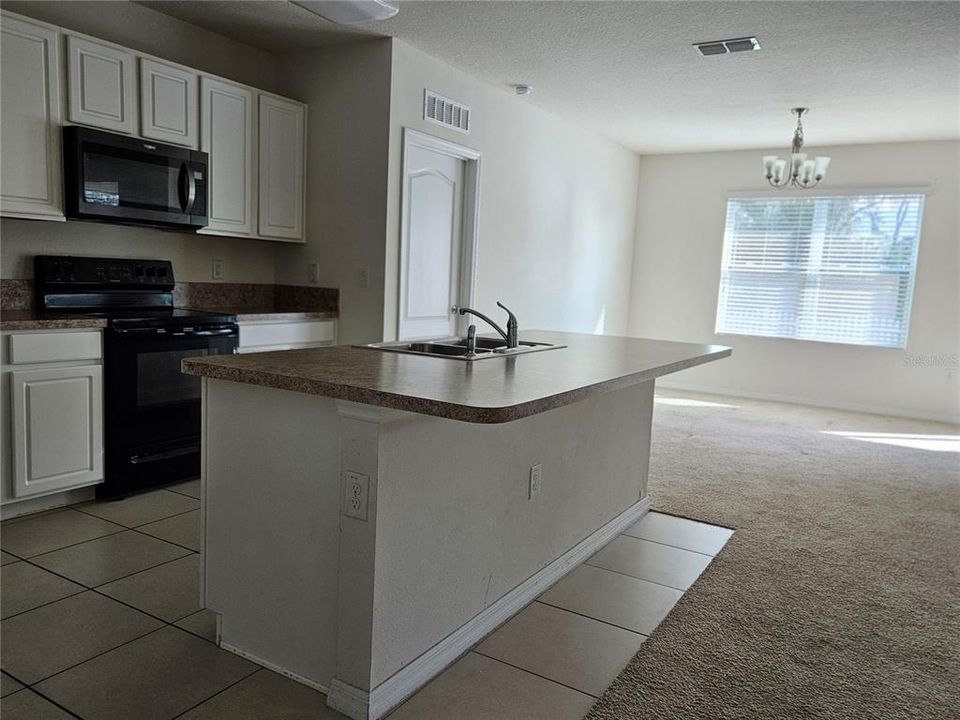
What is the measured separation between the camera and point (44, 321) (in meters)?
3.09

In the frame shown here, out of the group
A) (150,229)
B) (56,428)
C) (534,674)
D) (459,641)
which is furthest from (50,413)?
(534,674)

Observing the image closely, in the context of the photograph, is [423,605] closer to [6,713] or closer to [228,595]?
[228,595]

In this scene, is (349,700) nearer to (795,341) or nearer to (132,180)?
(132,180)

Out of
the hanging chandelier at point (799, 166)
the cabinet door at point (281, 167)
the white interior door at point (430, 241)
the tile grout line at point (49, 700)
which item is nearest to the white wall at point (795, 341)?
the hanging chandelier at point (799, 166)

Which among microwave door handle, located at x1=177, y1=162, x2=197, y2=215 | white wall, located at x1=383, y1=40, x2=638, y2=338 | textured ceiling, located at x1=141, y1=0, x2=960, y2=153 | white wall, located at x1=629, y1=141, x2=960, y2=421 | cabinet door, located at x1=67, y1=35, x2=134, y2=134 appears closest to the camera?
cabinet door, located at x1=67, y1=35, x2=134, y2=134

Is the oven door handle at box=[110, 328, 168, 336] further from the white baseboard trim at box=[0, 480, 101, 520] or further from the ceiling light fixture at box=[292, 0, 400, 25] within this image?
the ceiling light fixture at box=[292, 0, 400, 25]

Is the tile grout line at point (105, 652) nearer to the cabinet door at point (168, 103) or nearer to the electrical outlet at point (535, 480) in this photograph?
the electrical outlet at point (535, 480)

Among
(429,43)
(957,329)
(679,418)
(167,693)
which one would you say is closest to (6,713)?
(167,693)

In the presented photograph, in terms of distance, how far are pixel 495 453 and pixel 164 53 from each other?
10.4 feet

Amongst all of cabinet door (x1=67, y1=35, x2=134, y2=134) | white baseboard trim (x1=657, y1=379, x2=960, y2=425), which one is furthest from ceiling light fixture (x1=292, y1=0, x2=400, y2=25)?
white baseboard trim (x1=657, y1=379, x2=960, y2=425)

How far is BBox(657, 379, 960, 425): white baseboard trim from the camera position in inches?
262

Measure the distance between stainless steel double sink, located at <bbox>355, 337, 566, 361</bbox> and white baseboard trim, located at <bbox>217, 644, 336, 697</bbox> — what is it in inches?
42.0

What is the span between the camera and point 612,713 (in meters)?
1.97

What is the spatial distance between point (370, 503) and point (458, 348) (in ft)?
3.74
